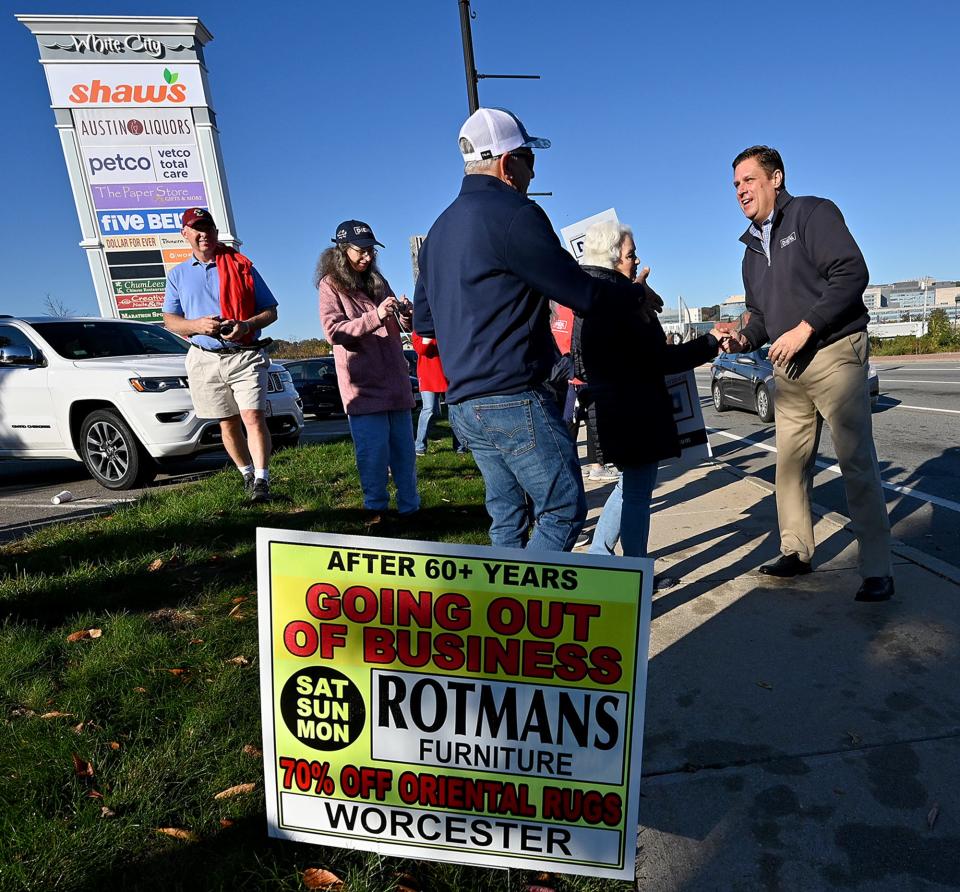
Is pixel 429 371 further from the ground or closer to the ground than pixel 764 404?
further from the ground

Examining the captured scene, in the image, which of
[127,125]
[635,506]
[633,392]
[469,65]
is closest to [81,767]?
[635,506]

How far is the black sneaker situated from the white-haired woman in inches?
127

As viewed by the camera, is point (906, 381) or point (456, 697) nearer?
point (456, 697)

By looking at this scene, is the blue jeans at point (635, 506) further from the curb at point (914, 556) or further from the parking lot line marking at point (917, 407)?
the parking lot line marking at point (917, 407)

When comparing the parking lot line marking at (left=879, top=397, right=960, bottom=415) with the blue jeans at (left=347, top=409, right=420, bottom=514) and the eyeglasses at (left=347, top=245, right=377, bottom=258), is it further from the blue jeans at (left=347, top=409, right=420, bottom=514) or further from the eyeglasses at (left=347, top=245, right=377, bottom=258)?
the eyeglasses at (left=347, top=245, right=377, bottom=258)

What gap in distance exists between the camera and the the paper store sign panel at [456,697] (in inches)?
61.8

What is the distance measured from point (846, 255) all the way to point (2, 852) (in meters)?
3.61

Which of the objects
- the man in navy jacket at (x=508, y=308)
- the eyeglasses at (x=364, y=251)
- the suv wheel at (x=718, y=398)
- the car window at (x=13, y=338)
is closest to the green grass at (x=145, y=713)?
the man in navy jacket at (x=508, y=308)

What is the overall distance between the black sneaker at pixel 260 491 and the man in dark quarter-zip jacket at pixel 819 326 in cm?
364

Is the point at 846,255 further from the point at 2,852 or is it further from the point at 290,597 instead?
the point at 2,852

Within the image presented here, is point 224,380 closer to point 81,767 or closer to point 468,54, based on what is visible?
point 81,767

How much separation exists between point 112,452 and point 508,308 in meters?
5.76

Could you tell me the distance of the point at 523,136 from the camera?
7.50 ft

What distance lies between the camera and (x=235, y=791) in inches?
77.7
